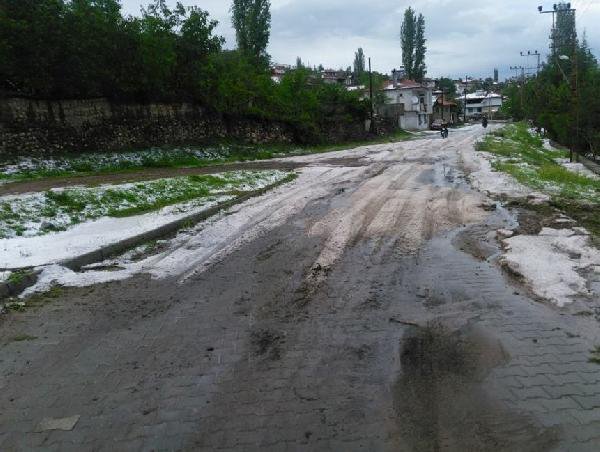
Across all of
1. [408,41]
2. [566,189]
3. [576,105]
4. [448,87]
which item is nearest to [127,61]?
[566,189]

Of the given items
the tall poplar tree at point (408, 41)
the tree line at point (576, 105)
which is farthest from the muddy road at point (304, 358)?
the tall poplar tree at point (408, 41)

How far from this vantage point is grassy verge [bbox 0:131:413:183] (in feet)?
62.3

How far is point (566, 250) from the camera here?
24.5 feet

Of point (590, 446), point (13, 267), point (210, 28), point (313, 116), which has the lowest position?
point (590, 446)

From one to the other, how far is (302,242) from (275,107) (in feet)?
105

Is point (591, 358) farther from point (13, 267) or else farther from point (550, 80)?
point (550, 80)

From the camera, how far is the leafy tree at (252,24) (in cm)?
4903

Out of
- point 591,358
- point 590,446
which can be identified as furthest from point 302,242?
point 590,446

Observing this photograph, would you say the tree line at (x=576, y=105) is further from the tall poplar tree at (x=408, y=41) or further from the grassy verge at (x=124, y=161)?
the tall poplar tree at (x=408, y=41)

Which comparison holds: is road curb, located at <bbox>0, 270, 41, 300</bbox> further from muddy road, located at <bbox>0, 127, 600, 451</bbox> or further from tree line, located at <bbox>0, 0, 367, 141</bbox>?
tree line, located at <bbox>0, 0, 367, 141</bbox>

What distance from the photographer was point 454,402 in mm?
3783

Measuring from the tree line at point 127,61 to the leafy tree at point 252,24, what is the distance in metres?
9.34

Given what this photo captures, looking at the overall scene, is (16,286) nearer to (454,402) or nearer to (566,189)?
(454,402)

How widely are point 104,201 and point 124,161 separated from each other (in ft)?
37.0
